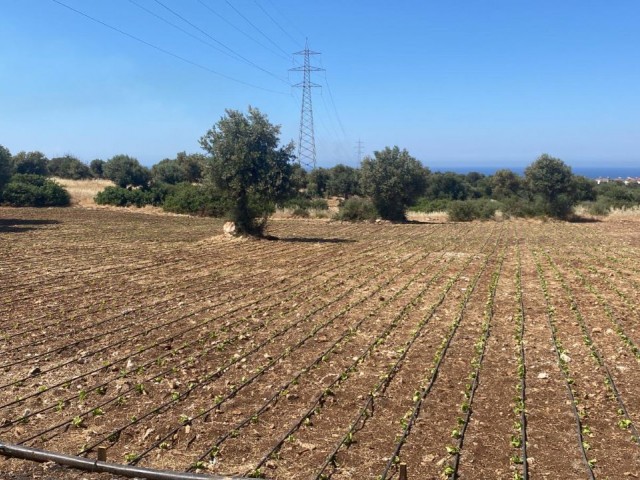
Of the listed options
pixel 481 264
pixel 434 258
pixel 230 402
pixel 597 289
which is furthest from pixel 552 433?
pixel 434 258

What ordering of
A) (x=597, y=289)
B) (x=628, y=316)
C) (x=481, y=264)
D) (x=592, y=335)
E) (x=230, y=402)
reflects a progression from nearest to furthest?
1. (x=230, y=402)
2. (x=592, y=335)
3. (x=628, y=316)
4. (x=597, y=289)
5. (x=481, y=264)

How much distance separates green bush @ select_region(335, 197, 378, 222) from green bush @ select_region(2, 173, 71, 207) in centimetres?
2255

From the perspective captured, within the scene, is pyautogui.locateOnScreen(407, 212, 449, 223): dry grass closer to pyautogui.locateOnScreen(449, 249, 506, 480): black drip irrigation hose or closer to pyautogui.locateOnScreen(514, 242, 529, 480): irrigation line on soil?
pyautogui.locateOnScreen(449, 249, 506, 480): black drip irrigation hose

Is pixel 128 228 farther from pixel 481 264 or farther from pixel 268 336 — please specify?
pixel 268 336

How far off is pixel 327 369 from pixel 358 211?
34.7 m

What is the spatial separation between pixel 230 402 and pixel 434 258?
521 inches

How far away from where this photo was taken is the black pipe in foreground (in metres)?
4.07

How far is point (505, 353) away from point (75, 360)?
6.34 meters


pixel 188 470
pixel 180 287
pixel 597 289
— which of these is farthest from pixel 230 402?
pixel 597 289

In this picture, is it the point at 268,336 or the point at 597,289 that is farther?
the point at 597,289

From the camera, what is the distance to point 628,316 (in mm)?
10258

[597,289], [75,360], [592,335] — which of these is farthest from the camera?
[597,289]

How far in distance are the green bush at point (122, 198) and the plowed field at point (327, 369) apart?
31607mm

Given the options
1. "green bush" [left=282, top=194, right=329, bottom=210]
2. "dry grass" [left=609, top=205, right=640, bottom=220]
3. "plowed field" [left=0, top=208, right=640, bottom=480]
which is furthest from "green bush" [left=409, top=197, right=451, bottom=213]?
"plowed field" [left=0, top=208, right=640, bottom=480]
